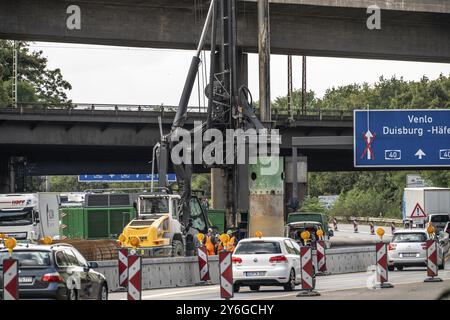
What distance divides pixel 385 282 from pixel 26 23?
2964cm

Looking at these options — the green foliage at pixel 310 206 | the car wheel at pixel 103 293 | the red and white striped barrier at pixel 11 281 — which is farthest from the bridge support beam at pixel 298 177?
the red and white striped barrier at pixel 11 281

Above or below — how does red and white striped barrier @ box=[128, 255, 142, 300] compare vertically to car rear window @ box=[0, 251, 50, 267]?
below

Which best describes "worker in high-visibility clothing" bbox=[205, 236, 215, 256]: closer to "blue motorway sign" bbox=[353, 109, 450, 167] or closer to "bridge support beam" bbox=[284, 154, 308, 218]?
"blue motorway sign" bbox=[353, 109, 450, 167]

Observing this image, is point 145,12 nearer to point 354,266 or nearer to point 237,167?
point 237,167

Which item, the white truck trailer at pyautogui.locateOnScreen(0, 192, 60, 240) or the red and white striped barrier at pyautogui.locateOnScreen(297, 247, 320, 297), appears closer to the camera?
the red and white striped barrier at pyautogui.locateOnScreen(297, 247, 320, 297)

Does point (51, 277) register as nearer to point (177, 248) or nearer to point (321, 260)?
point (321, 260)

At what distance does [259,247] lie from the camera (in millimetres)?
30969

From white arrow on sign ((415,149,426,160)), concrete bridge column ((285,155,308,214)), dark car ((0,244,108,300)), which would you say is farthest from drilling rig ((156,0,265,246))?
dark car ((0,244,108,300))

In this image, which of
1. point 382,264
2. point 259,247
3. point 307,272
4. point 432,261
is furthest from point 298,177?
point 307,272

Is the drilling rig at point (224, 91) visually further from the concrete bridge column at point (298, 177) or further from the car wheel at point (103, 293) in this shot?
the car wheel at point (103, 293)

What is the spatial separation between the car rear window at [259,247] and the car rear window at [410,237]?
1214 centimetres

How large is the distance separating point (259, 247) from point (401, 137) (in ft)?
88.5

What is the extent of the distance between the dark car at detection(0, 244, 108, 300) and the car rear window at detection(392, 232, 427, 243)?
20.5 metres

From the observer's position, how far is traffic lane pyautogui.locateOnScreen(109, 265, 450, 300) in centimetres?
2889
